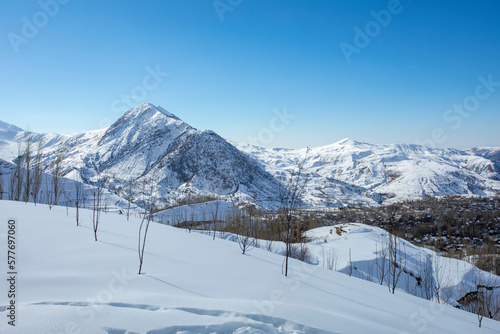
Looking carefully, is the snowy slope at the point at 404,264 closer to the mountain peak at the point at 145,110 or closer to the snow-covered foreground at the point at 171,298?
the snow-covered foreground at the point at 171,298

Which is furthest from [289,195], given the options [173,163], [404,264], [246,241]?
[173,163]

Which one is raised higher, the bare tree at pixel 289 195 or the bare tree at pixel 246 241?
the bare tree at pixel 289 195

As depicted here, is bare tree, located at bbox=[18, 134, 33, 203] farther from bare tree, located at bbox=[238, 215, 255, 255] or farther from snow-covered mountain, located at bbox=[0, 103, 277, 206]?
snow-covered mountain, located at bbox=[0, 103, 277, 206]

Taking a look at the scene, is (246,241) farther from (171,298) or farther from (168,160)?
(168,160)

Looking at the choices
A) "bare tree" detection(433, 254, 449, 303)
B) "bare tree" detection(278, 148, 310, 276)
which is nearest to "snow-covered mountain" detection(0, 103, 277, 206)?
"bare tree" detection(433, 254, 449, 303)

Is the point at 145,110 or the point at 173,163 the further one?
the point at 145,110

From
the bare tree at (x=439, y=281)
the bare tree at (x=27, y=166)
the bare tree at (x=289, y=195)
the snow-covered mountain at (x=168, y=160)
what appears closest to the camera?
the bare tree at (x=289, y=195)

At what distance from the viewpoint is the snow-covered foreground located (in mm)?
1806

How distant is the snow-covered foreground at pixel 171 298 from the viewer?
1806mm

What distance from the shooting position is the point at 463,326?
327cm

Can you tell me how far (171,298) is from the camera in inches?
90.7

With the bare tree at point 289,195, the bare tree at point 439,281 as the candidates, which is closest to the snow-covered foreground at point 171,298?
the bare tree at point 289,195

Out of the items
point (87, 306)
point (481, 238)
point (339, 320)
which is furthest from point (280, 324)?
point (481, 238)

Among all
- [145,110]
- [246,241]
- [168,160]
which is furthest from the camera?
[145,110]
